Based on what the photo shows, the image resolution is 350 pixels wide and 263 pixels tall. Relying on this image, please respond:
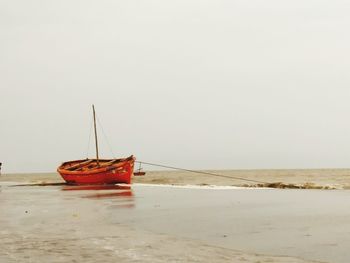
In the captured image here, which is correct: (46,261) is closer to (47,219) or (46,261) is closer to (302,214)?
(47,219)

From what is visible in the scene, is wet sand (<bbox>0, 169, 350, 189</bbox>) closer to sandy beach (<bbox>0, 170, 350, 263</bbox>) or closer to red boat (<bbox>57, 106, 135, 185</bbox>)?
red boat (<bbox>57, 106, 135, 185</bbox>)

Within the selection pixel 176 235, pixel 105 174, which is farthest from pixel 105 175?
pixel 176 235

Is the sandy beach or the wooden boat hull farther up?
the wooden boat hull

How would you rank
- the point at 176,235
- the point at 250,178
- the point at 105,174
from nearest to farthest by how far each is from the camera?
the point at 176,235, the point at 105,174, the point at 250,178

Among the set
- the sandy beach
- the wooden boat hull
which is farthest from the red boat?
the sandy beach

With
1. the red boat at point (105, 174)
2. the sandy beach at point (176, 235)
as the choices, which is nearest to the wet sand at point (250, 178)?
the red boat at point (105, 174)

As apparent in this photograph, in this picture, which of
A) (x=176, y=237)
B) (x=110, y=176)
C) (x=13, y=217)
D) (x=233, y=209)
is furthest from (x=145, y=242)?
(x=110, y=176)

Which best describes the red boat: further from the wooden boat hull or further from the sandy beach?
the sandy beach

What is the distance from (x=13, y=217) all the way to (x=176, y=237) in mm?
6951

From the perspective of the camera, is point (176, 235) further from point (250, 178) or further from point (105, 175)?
point (250, 178)

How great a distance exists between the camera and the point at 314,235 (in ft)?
36.4

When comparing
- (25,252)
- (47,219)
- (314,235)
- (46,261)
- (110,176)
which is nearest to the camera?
(46,261)

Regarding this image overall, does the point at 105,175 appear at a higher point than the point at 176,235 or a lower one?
higher

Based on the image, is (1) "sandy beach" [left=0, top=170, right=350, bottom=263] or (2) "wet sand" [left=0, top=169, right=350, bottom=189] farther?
Answer: (2) "wet sand" [left=0, top=169, right=350, bottom=189]
